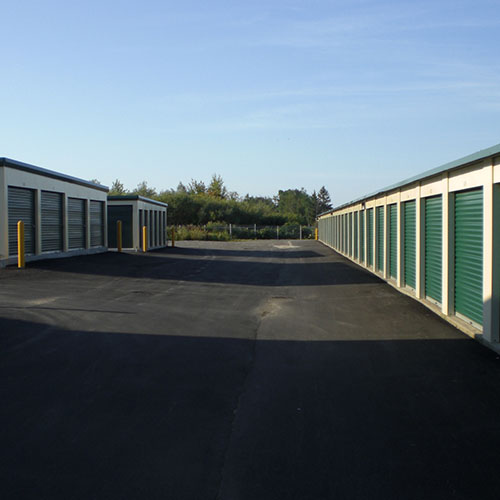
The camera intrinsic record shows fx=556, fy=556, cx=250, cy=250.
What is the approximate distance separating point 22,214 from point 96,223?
873cm

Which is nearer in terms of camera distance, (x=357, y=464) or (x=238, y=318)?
(x=357, y=464)

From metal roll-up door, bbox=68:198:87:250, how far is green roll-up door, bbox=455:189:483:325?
19.3 meters

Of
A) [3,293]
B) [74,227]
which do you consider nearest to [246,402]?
[3,293]

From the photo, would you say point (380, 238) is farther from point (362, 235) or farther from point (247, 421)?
point (247, 421)

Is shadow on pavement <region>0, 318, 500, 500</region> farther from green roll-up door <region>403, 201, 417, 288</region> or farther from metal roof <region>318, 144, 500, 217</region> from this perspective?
green roll-up door <region>403, 201, 417, 288</region>

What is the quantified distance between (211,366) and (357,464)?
10.2 ft

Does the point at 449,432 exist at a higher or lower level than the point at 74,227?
lower

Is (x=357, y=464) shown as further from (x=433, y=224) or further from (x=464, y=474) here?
(x=433, y=224)

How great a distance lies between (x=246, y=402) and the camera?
18.1ft

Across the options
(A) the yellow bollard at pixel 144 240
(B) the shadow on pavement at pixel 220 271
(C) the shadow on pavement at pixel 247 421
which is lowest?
(C) the shadow on pavement at pixel 247 421

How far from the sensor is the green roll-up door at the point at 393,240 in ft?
53.6

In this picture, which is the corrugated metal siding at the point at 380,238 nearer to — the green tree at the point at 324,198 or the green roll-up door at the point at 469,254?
the green roll-up door at the point at 469,254

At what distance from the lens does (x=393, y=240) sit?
1686cm

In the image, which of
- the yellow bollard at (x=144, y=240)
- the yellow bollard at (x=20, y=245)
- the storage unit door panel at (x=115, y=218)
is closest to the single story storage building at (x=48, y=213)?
the yellow bollard at (x=20, y=245)
